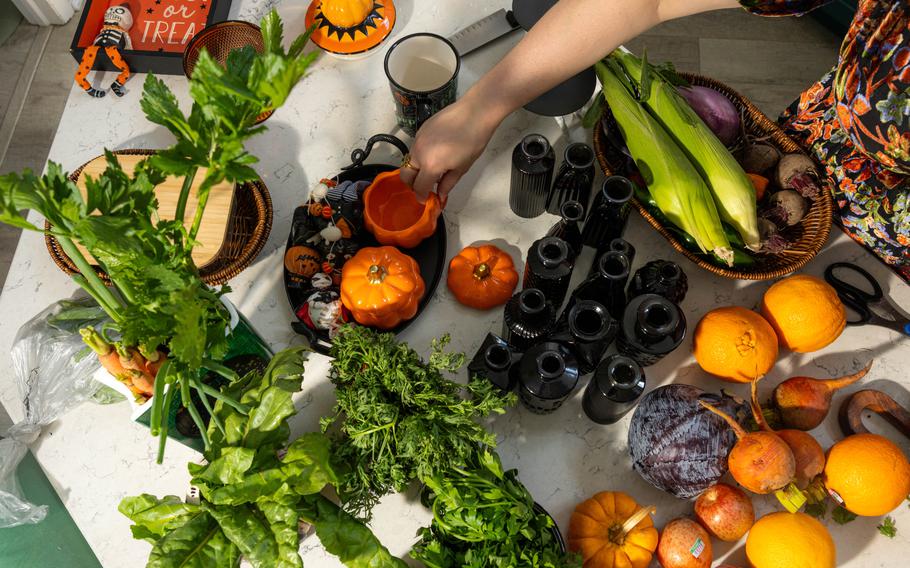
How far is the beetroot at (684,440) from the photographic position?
889 mm

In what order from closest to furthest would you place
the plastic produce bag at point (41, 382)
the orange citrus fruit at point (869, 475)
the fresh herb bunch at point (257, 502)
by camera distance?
1. the fresh herb bunch at point (257, 502)
2. the orange citrus fruit at point (869, 475)
3. the plastic produce bag at point (41, 382)

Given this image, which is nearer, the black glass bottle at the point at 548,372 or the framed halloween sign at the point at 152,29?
the black glass bottle at the point at 548,372

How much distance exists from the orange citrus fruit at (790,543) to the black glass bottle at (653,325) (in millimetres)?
271

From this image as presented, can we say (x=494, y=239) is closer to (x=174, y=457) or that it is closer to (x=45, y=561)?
(x=174, y=457)

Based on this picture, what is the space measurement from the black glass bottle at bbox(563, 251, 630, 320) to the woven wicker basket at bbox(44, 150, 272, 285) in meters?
0.53

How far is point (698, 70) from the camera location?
7.22 ft

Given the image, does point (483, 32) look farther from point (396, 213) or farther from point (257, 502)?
point (257, 502)

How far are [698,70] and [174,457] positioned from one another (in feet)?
6.64

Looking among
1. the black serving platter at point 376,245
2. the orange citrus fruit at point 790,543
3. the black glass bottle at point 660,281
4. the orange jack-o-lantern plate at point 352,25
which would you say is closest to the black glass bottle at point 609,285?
the black glass bottle at point 660,281

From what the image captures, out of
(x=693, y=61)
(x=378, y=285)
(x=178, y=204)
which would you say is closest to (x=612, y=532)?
(x=378, y=285)

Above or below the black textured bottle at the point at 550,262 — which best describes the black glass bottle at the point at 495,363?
below

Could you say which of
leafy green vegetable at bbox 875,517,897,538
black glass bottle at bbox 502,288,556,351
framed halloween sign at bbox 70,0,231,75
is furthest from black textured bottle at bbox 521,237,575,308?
framed halloween sign at bbox 70,0,231,75

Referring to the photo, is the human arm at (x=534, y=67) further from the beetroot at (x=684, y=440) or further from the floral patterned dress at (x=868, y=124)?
the beetroot at (x=684, y=440)

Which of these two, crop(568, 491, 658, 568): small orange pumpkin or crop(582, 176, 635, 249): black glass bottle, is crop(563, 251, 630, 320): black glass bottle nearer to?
crop(582, 176, 635, 249): black glass bottle
